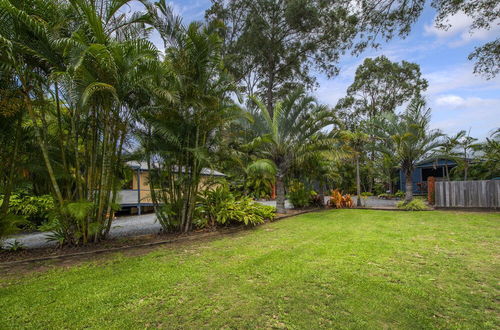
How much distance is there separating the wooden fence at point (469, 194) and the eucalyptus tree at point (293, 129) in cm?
580

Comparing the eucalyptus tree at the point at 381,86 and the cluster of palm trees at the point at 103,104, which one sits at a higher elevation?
the eucalyptus tree at the point at 381,86

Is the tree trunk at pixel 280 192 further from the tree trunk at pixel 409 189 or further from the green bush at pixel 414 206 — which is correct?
the tree trunk at pixel 409 189

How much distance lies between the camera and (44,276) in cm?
369

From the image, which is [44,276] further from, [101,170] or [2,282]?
[101,170]

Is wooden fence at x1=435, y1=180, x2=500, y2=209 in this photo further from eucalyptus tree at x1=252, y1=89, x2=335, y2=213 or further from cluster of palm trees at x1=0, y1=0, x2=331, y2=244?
cluster of palm trees at x1=0, y1=0, x2=331, y2=244

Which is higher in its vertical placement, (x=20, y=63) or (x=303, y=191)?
(x=20, y=63)

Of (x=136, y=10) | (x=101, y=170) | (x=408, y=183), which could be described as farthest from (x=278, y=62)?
(x=101, y=170)

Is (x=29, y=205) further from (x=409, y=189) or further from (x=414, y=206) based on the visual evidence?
(x=409, y=189)

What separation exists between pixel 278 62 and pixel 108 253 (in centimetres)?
1710

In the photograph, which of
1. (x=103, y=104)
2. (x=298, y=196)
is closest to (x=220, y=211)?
(x=103, y=104)

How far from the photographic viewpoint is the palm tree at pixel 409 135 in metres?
11.2

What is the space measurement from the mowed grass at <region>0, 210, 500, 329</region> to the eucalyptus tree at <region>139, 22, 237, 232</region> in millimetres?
1630

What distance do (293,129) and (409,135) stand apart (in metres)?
4.94

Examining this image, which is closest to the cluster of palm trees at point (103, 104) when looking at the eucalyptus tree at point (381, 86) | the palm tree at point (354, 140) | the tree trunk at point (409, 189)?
the palm tree at point (354, 140)
